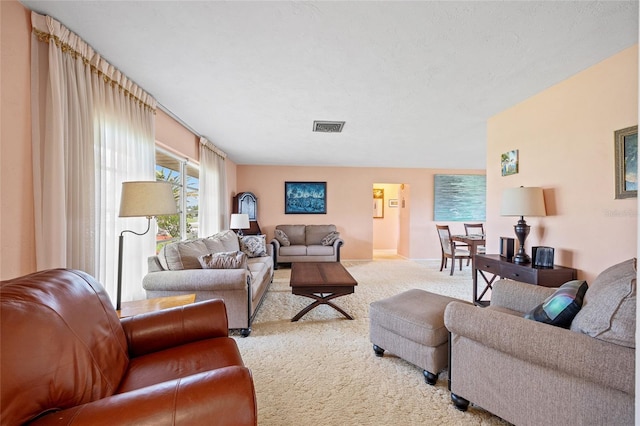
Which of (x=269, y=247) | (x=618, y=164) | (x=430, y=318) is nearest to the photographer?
(x=430, y=318)

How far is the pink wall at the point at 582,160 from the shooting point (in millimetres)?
1928

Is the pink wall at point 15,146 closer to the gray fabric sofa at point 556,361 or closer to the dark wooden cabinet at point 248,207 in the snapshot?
the gray fabric sofa at point 556,361

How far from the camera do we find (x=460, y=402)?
5.16ft

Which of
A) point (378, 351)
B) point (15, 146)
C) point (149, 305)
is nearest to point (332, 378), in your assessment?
point (378, 351)

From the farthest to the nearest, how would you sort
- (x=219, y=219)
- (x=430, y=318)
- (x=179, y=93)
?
(x=219, y=219), (x=179, y=93), (x=430, y=318)

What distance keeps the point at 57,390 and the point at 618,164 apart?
340cm

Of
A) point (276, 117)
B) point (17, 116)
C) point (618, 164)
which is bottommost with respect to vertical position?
point (618, 164)

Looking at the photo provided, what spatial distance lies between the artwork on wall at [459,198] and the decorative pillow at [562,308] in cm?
550

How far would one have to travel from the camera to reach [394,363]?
80.5 inches

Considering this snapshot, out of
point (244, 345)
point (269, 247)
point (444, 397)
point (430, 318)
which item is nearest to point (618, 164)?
point (430, 318)

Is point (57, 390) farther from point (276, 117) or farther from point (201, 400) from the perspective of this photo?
point (276, 117)

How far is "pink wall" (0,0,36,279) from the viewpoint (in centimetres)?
141

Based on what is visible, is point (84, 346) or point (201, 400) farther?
point (84, 346)

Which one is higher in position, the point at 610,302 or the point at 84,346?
the point at 610,302
